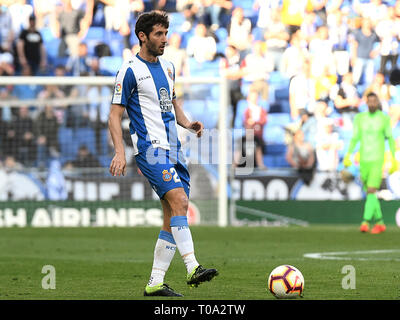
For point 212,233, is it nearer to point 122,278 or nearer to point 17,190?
point 17,190

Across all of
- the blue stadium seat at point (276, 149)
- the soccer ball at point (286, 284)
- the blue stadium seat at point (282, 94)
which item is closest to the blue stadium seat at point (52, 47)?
the blue stadium seat at point (282, 94)

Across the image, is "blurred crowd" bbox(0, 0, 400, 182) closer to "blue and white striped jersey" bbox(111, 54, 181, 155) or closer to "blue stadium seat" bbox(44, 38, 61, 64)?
"blue stadium seat" bbox(44, 38, 61, 64)

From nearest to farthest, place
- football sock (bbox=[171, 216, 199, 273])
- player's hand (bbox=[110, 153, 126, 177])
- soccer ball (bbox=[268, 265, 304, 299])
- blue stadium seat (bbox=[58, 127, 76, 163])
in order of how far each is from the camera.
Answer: soccer ball (bbox=[268, 265, 304, 299]), player's hand (bbox=[110, 153, 126, 177]), football sock (bbox=[171, 216, 199, 273]), blue stadium seat (bbox=[58, 127, 76, 163])

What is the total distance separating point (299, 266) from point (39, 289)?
3188 millimetres

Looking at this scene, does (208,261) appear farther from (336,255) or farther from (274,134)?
(274,134)

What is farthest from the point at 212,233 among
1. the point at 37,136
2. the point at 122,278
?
the point at 122,278

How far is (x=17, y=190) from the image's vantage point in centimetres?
1850

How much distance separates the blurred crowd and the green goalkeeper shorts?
2.30 meters

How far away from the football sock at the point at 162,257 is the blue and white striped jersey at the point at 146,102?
0.72m

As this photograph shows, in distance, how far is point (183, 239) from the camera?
6824mm

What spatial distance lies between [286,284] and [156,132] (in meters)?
1.56

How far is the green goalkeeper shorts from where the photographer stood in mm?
15820

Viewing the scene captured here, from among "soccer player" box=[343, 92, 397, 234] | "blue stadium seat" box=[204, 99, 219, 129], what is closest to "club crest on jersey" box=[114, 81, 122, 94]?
"soccer player" box=[343, 92, 397, 234]

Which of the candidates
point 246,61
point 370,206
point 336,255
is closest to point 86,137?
point 246,61
